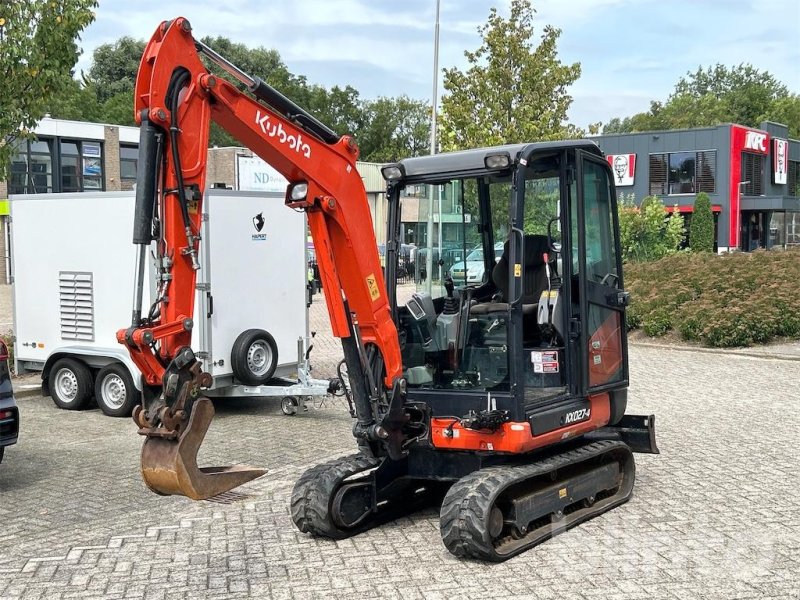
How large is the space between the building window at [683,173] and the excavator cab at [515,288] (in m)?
40.2

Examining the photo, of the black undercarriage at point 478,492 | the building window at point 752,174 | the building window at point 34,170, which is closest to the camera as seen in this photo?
the black undercarriage at point 478,492

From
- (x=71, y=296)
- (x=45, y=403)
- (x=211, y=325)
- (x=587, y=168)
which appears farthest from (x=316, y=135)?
(x=45, y=403)

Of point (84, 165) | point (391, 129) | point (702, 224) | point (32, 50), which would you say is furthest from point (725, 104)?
point (32, 50)

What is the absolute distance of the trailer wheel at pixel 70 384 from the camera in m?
11.5

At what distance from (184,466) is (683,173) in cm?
4381

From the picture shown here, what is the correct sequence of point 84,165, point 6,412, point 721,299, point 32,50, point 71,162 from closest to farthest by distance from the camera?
point 6,412
point 32,50
point 721,299
point 71,162
point 84,165

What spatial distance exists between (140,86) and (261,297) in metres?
6.27

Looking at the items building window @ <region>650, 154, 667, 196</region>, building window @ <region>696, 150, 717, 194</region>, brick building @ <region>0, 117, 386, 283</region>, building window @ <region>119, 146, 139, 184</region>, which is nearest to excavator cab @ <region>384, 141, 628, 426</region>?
brick building @ <region>0, 117, 386, 283</region>

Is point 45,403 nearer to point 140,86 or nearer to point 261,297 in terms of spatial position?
point 261,297

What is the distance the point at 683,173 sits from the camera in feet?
149

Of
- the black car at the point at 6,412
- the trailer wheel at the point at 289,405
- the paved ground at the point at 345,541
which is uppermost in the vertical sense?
the black car at the point at 6,412

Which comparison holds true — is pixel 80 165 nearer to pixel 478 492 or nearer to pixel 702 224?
pixel 702 224

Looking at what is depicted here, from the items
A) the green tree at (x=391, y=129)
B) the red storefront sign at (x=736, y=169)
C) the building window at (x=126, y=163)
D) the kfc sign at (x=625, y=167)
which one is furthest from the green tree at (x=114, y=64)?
the red storefront sign at (x=736, y=169)

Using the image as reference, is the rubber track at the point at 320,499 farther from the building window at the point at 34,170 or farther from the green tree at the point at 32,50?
the building window at the point at 34,170
